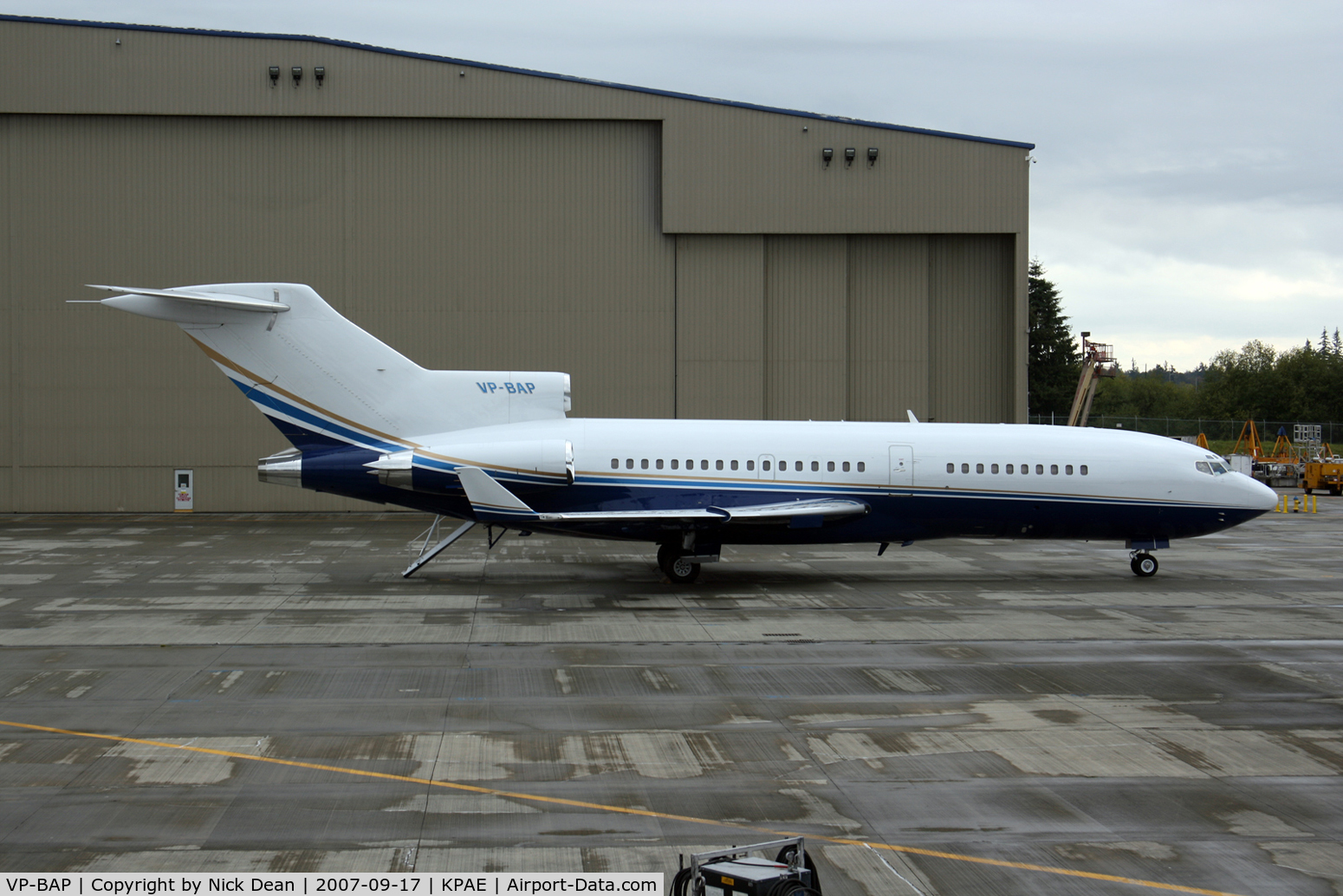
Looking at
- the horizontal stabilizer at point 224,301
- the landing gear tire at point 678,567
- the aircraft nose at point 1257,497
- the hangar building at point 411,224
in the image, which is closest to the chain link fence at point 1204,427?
the hangar building at point 411,224

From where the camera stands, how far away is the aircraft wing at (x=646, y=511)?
1962 centimetres

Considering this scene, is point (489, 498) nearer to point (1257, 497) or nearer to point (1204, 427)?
point (1257, 497)

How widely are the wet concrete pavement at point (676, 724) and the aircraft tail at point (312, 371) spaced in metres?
3.14

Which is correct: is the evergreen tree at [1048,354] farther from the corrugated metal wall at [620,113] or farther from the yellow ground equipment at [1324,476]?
the corrugated metal wall at [620,113]

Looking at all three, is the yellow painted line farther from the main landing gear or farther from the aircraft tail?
the main landing gear

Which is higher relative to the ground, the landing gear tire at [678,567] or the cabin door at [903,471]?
the cabin door at [903,471]

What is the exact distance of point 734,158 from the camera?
117 feet

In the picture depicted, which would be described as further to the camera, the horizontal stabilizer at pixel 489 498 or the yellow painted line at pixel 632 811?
the horizontal stabilizer at pixel 489 498

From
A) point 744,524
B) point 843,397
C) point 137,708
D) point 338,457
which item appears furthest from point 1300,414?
point 137,708

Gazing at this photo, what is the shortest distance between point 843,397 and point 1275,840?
28594 mm

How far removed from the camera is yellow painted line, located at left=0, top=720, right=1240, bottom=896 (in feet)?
25.6

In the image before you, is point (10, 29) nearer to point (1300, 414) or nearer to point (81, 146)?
point (81, 146)

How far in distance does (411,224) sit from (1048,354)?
5916 cm

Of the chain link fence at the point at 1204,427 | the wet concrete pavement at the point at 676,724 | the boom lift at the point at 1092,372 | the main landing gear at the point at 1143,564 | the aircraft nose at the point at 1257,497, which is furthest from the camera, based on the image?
the chain link fence at the point at 1204,427
